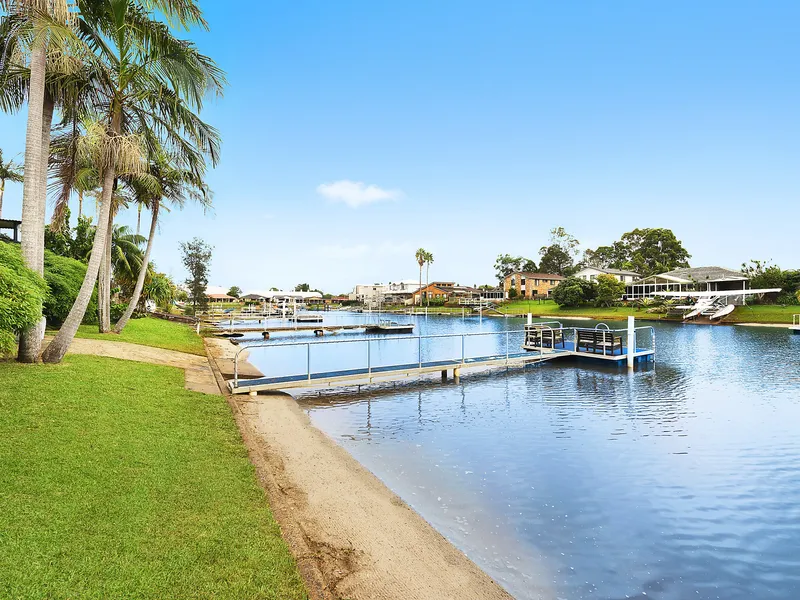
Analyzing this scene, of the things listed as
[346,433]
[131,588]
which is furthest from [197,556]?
[346,433]

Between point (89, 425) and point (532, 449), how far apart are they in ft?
27.9

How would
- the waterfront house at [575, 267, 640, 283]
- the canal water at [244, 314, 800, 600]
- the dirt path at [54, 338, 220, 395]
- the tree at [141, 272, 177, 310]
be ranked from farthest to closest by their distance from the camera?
the waterfront house at [575, 267, 640, 283]
the tree at [141, 272, 177, 310]
the dirt path at [54, 338, 220, 395]
the canal water at [244, 314, 800, 600]

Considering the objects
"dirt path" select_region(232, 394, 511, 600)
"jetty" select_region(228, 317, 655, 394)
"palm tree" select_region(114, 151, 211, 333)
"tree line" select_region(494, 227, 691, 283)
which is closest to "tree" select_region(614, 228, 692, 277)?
"tree line" select_region(494, 227, 691, 283)

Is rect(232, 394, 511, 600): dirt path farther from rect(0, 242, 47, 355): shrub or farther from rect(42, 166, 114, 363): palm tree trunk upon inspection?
rect(42, 166, 114, 363): palm tree trunk

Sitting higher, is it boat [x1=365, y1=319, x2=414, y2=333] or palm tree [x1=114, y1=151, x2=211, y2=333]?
palm tree [x1=114, y1=151, x2=211, y2=333]

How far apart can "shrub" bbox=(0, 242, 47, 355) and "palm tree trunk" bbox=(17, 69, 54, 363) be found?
2.27 ft

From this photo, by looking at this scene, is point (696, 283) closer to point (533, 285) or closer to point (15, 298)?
point (533, 285)

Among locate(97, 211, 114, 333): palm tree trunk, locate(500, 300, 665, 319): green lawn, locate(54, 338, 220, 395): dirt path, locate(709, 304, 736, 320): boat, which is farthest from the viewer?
locate(500, 300, 665, 319): green lawn

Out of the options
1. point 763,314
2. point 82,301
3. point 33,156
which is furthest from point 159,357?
point 763,314

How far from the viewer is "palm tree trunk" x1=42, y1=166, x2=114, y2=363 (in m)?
10.5

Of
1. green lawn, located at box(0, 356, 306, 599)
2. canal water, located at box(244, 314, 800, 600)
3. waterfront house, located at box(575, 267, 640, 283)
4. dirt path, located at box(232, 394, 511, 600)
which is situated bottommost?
canal water, located at box(244, 314, 800, 600)

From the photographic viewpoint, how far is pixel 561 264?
108 metres

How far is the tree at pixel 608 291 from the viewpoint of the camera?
220ft

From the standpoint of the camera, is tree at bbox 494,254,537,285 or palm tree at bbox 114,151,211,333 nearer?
palm tree at bbox 114,151,211,333
